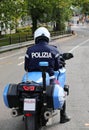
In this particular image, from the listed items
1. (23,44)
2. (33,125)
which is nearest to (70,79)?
(33,125)

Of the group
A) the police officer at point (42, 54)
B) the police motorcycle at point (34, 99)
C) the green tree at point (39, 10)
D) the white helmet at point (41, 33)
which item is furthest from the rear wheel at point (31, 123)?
the green tree at point (39, 10)

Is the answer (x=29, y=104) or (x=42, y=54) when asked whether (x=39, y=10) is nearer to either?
(x=42, y=54)

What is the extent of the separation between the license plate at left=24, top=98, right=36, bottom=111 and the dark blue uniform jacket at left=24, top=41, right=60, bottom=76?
0.87 metres

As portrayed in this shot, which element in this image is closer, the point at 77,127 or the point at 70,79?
the point at 77,127

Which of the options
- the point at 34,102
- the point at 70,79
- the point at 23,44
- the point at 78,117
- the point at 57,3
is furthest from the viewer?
the point at 57,3

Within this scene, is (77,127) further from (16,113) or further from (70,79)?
(70,79)

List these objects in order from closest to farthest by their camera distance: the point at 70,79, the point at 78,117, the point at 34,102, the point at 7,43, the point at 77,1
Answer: the point at 34,102, the point at 78,117, the point at 70,79, the point at 7,43, the point at 77,1

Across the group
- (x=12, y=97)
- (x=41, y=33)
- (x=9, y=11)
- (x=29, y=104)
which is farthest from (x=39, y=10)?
(x=29, y=104)

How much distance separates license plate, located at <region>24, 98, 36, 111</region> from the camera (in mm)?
6559

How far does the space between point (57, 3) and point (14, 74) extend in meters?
33.8

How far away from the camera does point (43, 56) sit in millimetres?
7336

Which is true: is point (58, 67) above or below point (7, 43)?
above

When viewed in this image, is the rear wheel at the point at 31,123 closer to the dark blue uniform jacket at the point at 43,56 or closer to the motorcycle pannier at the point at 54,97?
the motorcycle pannier at the point at 54,97

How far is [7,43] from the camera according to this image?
115 ft
